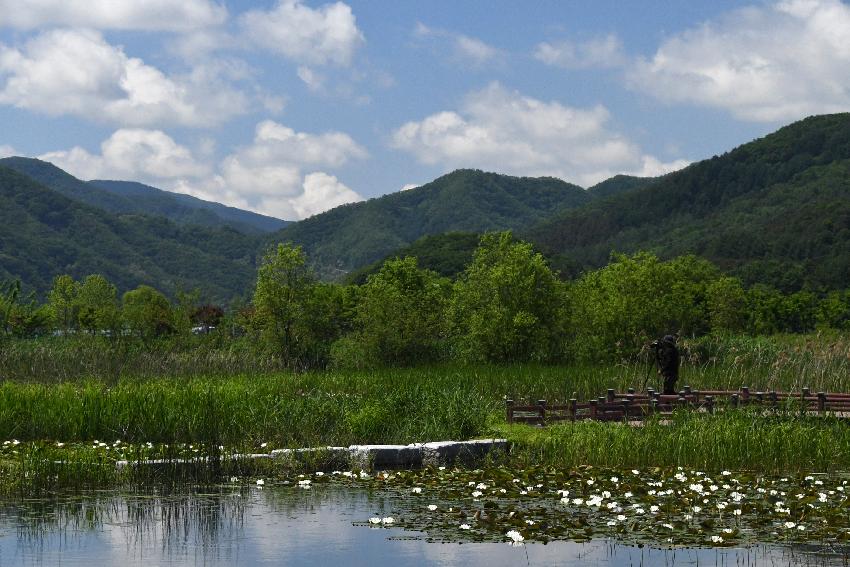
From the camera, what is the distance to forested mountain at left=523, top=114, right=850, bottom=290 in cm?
11925

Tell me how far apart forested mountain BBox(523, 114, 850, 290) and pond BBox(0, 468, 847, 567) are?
4080 inches

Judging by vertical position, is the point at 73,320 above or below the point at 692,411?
above

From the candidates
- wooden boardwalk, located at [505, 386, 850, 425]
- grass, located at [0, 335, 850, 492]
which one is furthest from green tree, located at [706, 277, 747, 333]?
grass, located at [0, 335, 850, 492]

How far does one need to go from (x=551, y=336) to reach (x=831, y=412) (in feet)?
80.8

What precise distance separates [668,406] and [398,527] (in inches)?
491

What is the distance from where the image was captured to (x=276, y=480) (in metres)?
15.8

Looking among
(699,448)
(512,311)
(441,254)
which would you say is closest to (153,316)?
(512,311)

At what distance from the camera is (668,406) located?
75.6 ft

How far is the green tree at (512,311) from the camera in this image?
1761 inches

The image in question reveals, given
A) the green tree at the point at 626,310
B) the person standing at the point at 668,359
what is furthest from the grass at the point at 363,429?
the green tree at the point at 626,310

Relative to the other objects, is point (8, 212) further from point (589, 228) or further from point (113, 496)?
point (113, 496)

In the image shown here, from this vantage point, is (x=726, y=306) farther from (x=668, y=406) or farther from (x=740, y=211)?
(x=740, y=211)

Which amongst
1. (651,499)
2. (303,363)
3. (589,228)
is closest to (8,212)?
(589,228)

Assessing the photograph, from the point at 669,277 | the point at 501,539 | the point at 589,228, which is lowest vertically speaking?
the point at 501,539
